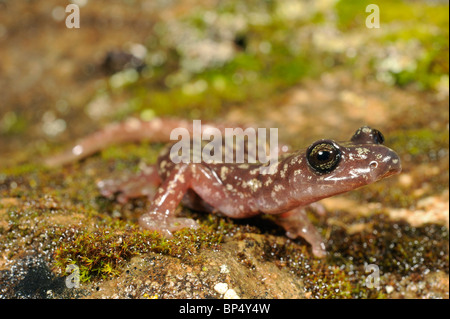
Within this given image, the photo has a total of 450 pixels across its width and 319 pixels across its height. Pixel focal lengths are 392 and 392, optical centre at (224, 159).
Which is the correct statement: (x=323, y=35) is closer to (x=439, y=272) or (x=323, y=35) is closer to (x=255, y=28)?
(x=255, y=28)

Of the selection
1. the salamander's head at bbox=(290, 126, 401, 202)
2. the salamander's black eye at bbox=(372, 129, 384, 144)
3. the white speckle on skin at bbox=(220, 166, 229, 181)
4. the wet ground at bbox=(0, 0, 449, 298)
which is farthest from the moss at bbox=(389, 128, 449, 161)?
the white speckle on skin at bbox=(220, 166, 229, 181)

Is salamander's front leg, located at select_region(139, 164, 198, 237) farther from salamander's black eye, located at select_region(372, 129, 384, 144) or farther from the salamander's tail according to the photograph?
the salamander's tail

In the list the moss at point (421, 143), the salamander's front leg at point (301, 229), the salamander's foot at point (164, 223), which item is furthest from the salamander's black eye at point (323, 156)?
the moss at point (421, 143)

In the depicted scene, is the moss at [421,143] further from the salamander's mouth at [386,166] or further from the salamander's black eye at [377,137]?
the salamander's mouth at [386,166]

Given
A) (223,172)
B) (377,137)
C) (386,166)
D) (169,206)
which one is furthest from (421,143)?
(169,206)

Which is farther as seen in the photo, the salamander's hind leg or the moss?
the moss

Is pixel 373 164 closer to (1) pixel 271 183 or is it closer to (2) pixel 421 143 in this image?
(1) pixel 271 183

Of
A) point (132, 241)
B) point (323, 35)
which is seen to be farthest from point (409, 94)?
point (132, 241)
